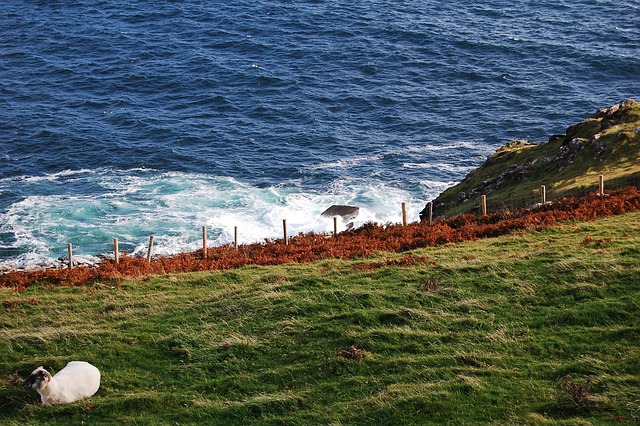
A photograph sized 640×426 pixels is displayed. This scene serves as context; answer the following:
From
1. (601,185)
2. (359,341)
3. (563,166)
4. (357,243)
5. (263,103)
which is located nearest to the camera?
(359,341)

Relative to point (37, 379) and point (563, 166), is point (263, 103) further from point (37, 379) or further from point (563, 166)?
point (37, 379)

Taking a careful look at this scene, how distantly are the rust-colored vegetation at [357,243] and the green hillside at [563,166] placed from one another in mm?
4123

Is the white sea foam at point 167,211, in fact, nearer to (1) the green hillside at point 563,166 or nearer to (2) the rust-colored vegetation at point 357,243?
(1) the green hillside at point 563,166

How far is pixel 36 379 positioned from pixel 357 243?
22.7 m

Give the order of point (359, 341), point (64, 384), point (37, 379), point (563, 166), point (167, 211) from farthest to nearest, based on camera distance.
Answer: point (167, 211), point (563, 166), point (359, 341), point (64, 384), point (37, 379)

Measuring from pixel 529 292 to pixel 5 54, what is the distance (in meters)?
99.7

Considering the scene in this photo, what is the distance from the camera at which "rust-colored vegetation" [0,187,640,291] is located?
138ft

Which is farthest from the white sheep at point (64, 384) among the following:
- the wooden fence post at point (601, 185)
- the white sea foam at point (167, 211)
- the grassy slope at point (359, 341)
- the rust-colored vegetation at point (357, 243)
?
Answer: the white sea foam at point (167, 211)

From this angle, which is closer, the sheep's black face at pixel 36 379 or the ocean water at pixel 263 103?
the sheep's black face at pixel 36 379

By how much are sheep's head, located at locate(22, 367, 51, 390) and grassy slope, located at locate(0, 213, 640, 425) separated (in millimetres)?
648

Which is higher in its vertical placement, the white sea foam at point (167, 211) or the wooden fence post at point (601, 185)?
the wooden fence post at point (601, 185)

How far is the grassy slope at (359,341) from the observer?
24.8 meters

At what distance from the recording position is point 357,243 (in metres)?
45.2

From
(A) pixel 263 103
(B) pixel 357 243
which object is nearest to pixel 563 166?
(B) pixel 357 243
